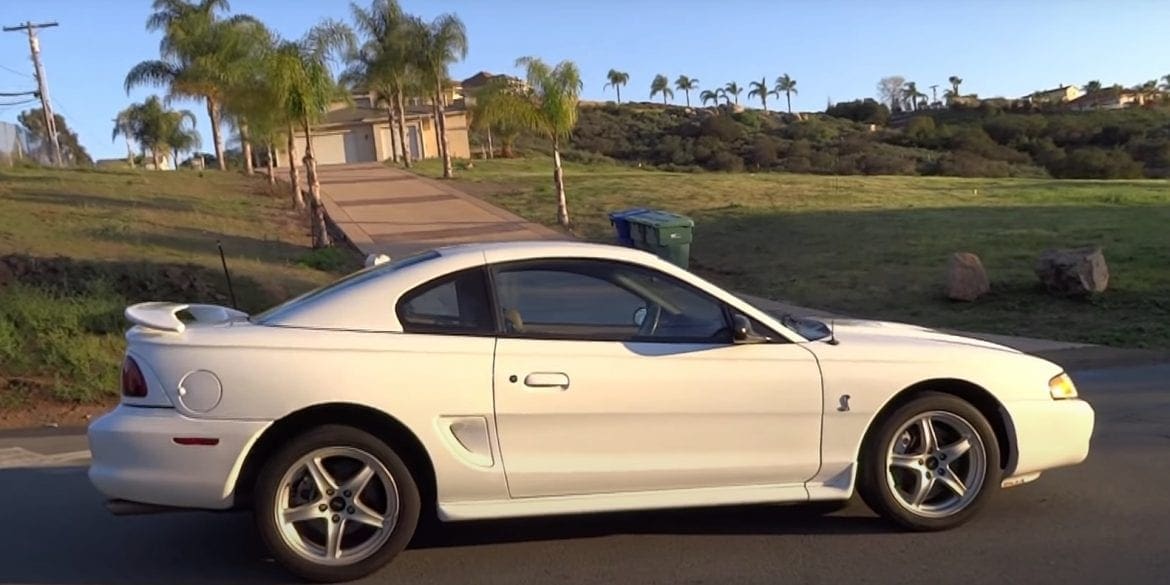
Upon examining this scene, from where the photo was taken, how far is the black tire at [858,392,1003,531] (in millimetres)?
5633

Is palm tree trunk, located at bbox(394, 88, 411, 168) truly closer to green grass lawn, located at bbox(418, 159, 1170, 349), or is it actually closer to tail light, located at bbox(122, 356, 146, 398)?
green grass lawn, located at bbox(418, 159, 1170, 349)

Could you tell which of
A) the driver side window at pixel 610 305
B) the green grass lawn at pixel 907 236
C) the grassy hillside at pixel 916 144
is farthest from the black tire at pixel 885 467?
the grassy hillside at pixel 916 144

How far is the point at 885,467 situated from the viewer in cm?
564

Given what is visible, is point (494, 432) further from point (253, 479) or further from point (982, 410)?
point (982, 410)

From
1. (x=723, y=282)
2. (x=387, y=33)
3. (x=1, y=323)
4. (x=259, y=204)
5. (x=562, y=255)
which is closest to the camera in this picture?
(x=562, y=255)

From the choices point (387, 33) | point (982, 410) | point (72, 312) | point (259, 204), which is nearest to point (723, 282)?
point (72, 312)

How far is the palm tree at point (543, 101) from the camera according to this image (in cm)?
2733

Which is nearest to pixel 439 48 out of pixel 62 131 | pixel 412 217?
pixel 412 217

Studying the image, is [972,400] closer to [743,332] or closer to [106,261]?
[743,332]

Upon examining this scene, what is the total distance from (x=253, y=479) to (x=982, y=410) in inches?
137

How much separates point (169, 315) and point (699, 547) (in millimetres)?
2716

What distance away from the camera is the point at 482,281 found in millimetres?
5531

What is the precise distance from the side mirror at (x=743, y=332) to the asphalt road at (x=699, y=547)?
0.98m

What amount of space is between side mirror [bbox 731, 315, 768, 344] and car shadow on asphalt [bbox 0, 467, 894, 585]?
101 centimetres
